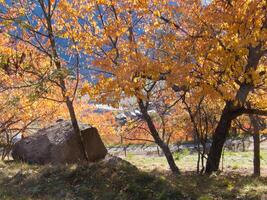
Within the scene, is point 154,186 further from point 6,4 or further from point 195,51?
point 6,4

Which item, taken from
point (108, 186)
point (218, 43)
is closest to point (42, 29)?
point (108, 186)

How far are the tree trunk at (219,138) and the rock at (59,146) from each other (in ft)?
12.9

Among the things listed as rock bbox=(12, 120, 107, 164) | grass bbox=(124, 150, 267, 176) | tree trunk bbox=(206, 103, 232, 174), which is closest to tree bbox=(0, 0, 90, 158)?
rock bbox=(12, 120, 107, 164)

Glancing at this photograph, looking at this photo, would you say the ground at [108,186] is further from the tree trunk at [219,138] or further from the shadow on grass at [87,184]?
the tree trunk at [219,138]

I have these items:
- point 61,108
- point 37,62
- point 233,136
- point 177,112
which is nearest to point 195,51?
point 37,62

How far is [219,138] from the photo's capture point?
1134 cm

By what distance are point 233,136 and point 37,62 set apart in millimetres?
31278

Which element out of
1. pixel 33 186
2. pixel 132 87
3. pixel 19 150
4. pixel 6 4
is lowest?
pixel 33 186

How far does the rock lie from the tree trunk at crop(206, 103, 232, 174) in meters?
3.94

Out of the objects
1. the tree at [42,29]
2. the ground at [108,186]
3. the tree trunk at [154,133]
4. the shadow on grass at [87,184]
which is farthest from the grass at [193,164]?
the tree at [42,29]

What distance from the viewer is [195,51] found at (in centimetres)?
819

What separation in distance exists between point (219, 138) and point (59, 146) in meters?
5.11

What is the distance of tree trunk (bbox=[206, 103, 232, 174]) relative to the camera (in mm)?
11117

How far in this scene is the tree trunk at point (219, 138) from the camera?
438 inches
